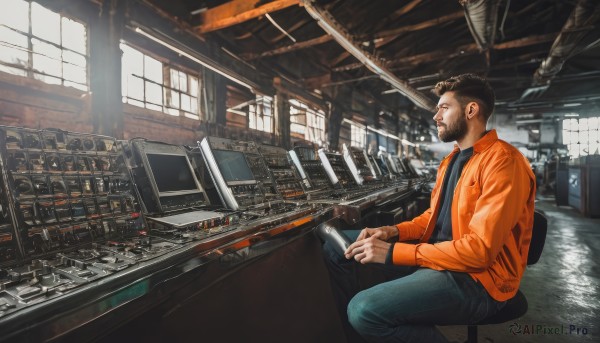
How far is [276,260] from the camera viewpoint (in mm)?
2051

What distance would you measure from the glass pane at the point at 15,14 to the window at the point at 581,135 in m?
19.0

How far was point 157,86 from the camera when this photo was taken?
4.66 m

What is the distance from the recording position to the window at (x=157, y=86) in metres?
4.20

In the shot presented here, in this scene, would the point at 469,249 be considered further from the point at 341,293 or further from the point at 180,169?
the point at 180,169

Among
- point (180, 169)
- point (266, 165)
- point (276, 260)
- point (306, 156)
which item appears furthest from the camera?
point (306, 156)

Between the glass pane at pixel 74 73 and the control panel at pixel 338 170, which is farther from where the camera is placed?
the control panel at pixel 338 170

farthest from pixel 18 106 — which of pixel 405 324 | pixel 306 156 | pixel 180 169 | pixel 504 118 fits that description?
pixel 504 118

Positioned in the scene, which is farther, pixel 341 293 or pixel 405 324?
pixel 341 293

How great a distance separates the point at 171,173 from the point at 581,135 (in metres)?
19.0

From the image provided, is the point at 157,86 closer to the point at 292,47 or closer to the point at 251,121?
the point at 251,121

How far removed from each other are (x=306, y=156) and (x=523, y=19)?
22.0 ft

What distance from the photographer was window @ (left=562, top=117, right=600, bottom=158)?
14078 mm

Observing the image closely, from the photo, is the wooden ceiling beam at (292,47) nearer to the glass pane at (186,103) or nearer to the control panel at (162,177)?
the glass pane at (186,103)

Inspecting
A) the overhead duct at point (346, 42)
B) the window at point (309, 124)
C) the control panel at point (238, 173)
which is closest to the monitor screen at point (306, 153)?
the control panel at point (238, 173)
